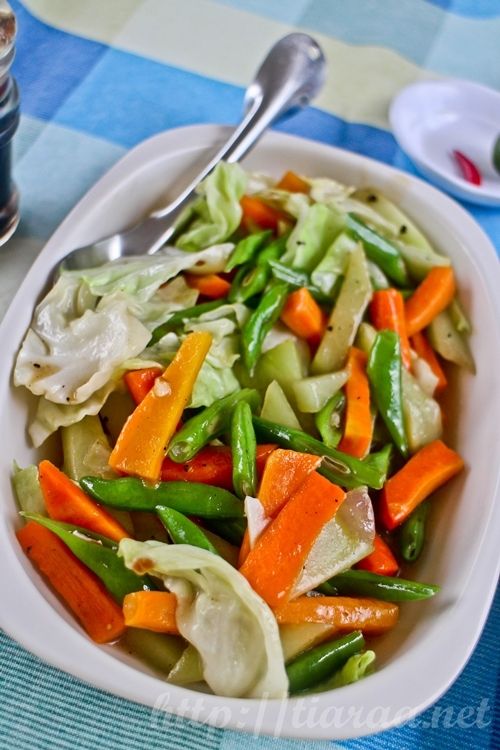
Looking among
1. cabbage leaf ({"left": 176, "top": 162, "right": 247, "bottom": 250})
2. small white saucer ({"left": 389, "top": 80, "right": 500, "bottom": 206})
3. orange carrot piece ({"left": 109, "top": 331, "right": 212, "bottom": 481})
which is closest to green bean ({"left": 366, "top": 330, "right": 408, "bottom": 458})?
orange carrot piece ({"left": 109, "top": 331, "right": 212, "bottom": 481})

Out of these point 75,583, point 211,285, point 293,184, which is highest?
point 293,184

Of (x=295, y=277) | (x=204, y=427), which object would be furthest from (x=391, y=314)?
(x=204, y=427)

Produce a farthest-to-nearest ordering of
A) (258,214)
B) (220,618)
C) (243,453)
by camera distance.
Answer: (258,214) < (243,453) < (220,618)

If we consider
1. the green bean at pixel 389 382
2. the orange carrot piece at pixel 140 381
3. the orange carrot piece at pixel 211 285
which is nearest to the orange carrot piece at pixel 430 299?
the green bean at pixel 389 382

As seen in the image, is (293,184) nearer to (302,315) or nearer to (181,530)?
(302,315)

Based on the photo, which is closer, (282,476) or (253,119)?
(282,476)

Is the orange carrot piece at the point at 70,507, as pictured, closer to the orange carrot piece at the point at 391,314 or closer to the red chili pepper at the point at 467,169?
the orange carrot piece at the point at 391,314
